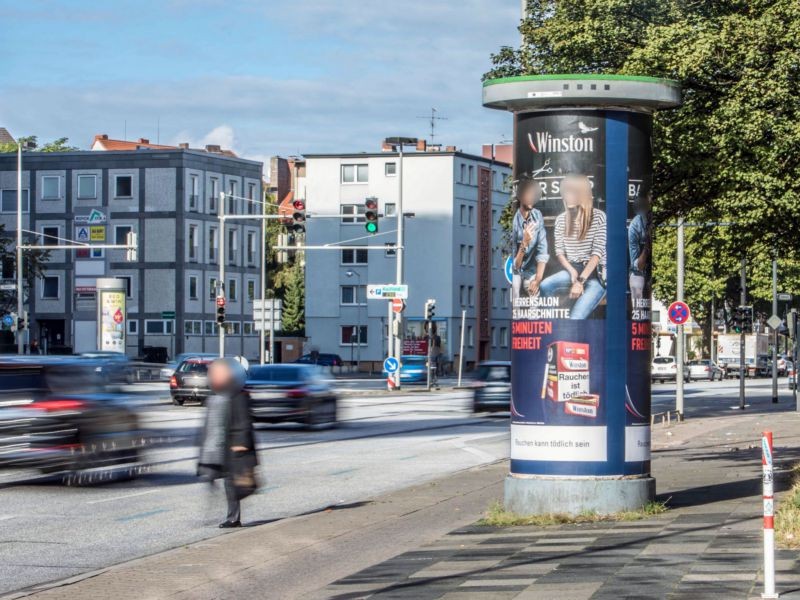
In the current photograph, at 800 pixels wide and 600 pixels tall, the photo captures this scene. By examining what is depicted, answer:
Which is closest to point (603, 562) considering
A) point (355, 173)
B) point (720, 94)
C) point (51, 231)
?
point (720, 94)

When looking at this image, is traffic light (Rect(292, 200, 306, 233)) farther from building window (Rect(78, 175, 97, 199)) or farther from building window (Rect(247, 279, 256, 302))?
building window (Rect(247, 279, 256, 302))

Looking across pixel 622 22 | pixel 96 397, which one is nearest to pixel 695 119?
pixel 622 22

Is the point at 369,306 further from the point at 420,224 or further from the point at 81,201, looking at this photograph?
the point at 81,201

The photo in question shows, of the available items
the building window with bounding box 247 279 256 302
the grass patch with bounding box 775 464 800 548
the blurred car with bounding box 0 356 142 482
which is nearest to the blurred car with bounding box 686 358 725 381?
the building window with bounding box 247 279 256 302

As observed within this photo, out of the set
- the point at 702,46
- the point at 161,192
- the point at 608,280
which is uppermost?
the point at 161,192

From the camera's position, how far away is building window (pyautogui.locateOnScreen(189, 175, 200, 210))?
90.9m

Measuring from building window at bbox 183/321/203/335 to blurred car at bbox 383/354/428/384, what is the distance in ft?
85.0

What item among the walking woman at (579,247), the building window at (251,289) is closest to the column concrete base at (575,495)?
the walking woman at (579,247)

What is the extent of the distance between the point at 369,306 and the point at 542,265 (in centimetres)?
8869

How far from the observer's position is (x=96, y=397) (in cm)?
1880

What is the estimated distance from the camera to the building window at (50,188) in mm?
92438

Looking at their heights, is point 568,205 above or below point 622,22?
below

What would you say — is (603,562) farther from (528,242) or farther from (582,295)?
(528,242)

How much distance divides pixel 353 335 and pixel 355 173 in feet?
38.3
